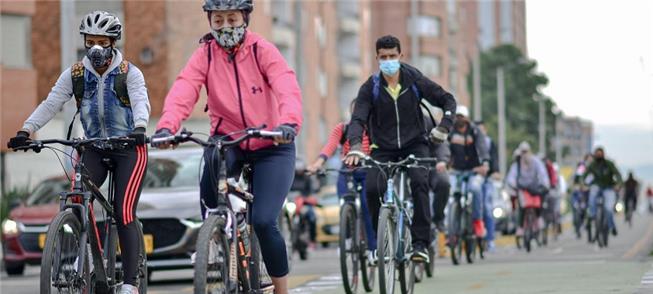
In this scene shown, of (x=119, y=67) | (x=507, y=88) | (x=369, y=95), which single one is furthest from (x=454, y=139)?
(x=507, y=88)

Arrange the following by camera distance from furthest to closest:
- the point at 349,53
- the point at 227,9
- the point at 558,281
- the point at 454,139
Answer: the point at 349,53, the point at 454,139, the point at 558,281, the point at 227,9

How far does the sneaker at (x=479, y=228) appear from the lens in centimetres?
2127

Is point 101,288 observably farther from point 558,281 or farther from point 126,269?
point 558,281

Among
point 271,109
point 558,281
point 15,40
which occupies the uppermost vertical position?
point 15,40

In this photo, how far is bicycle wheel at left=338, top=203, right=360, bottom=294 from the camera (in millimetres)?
13133

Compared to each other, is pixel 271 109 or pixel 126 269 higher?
pixel 271 109

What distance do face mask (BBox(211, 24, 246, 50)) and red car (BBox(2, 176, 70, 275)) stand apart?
12102 millimetres

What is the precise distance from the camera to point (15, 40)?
42781 millimetres

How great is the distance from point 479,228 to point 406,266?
353 inches

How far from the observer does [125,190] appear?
9688 mm

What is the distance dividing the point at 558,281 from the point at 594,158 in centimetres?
1294

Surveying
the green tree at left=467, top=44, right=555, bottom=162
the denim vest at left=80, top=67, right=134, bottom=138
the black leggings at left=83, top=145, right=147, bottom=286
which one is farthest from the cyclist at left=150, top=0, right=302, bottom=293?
the green tree at left=467, top=44, right=555, bottom=162

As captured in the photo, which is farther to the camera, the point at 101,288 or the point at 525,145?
the point at 525,145

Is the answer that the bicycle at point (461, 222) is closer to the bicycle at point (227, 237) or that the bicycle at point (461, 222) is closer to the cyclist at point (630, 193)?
the bicycle at point (227, 237)
